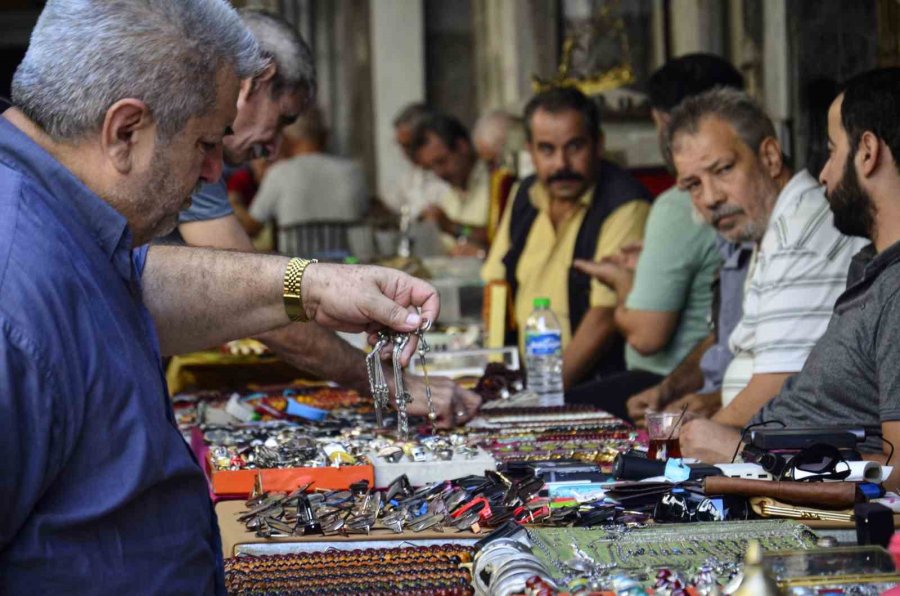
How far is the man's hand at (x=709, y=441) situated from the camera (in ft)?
11.0

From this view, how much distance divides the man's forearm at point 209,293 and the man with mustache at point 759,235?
124 centimetres

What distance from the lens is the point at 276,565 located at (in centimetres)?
236

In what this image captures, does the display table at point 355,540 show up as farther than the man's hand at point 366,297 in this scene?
No

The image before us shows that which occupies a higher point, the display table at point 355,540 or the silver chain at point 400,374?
the silver chain at point 400,374

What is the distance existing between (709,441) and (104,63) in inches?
76.0

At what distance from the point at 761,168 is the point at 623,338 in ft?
5.99

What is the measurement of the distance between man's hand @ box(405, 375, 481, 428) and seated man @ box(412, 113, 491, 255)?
6.07m

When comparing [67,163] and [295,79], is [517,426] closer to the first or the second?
[295,79]

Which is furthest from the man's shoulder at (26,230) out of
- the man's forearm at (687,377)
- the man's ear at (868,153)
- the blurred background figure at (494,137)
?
the blurred background figure at (494,137)

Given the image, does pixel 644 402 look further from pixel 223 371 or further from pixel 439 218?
pixel 439 218

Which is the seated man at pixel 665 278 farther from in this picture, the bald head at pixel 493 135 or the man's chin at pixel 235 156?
the bald head at pixel 493 135

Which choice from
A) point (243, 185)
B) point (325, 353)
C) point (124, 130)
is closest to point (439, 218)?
point (243, 185)

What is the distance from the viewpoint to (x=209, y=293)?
282 cm

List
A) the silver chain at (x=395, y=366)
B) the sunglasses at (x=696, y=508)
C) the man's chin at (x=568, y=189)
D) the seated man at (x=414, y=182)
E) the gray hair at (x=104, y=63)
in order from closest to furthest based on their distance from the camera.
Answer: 1. the gray hair at (x=104, y=63)
2. the sunglasses at (x=696, y=508)
3. the silver chain at (x=395, y=366)
4. the man's chin at (x=568, y=189)
5. the seated man at (x=414, y=182)
